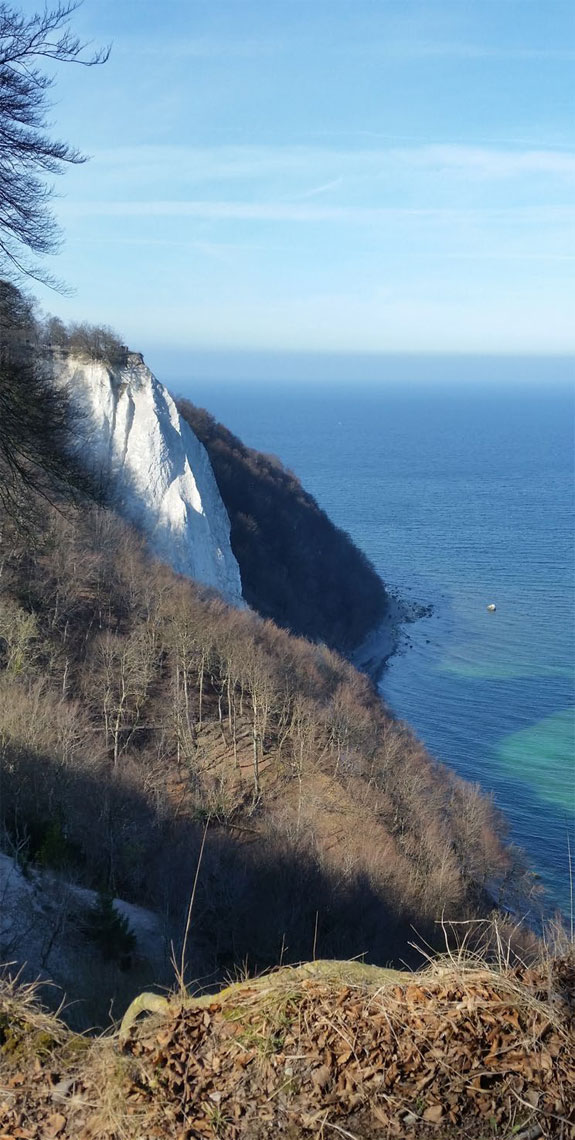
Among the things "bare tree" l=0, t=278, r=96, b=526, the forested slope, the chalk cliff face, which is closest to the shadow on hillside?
the forested slope

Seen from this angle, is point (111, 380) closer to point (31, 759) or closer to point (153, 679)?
point (153, 679)

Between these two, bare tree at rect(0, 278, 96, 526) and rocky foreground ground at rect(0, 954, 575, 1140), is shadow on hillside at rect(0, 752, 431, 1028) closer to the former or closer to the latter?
bare tree at rect(0, 278, 96, 526)

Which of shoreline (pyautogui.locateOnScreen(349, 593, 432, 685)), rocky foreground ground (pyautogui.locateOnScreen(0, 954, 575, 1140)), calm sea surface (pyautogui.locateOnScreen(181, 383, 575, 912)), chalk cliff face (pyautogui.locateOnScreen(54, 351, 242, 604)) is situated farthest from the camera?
shoreline (pyautogui.locateOnScreen(349, 593, 432, 685))

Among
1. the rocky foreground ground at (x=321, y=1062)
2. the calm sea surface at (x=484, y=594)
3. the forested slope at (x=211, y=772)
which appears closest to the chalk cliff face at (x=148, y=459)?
the forested slope at (x=211, y=772)

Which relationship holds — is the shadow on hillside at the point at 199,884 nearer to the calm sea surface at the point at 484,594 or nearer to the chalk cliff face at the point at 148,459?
the calm sea surface at the point at 484,594

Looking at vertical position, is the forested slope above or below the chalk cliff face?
below

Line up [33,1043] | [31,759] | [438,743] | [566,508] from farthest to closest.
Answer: [566,508], [438,743], [31,759], [33,1043]

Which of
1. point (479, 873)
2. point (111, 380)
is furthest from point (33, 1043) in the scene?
point (111, 380)
